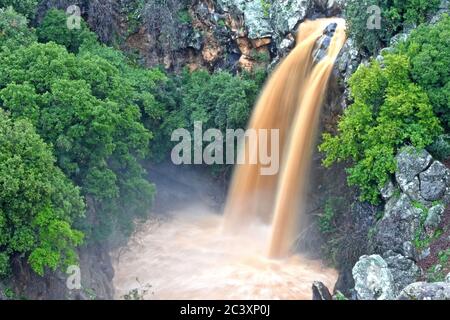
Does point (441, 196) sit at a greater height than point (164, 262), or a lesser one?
greater

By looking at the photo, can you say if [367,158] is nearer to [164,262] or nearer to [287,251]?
[287,251]

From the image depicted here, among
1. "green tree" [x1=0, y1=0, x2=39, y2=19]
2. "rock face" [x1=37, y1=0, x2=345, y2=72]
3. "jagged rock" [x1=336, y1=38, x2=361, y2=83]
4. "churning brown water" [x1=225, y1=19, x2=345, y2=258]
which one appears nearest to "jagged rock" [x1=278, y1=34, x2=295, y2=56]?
"rock face" [x1=37, y1=0, x2=345, y2=72]

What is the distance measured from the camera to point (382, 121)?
53.9 feet

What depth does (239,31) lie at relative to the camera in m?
25.4

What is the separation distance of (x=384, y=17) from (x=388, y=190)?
20.7ft

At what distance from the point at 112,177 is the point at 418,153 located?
9547 millimetres

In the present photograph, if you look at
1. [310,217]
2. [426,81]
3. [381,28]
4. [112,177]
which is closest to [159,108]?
[112,177]

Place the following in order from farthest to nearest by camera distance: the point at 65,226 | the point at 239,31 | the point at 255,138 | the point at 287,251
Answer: the point at 239,31 → the point at 255,138 → the point at 287,251 → the point at 65,226

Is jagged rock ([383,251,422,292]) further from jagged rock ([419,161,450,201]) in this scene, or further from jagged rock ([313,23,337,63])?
jagged rock ([313,23,337,63])

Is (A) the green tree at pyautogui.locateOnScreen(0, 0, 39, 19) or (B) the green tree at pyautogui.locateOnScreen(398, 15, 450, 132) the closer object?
(B) the green tree at pyautogui.locateOnScreen(398, 15, 450, 132)

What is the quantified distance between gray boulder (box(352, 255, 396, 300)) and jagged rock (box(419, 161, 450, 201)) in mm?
2403

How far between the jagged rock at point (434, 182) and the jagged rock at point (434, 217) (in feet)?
1.05

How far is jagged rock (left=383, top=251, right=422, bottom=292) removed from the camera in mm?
14945

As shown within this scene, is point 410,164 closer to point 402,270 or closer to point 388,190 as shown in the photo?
point 388,190
